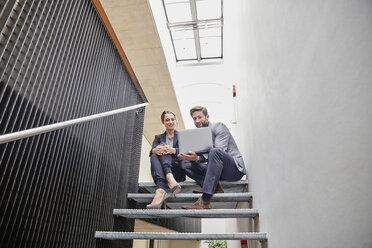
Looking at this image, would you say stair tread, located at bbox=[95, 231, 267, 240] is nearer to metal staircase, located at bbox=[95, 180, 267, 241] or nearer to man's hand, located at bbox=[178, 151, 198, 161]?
metal staircase, located at bbox=[95, 180, 267, 241]

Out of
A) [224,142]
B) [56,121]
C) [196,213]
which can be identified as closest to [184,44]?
[224,142]

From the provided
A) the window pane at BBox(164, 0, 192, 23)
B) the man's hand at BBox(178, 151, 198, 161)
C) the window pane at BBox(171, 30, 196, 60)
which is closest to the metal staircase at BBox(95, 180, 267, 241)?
the man's hand at BBox(178, 151, 198, 161)

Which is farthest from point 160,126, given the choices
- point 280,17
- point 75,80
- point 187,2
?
point 280,17

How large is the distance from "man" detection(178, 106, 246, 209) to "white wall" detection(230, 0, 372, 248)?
0.62m

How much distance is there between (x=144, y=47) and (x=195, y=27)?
2.02 metres

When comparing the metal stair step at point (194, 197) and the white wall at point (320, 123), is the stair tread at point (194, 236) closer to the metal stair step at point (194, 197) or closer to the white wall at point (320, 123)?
the white wall at point (320, 123)

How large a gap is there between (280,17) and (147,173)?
5.75 m

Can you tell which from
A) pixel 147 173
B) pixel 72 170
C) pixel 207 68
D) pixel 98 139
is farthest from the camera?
pixel 207 68

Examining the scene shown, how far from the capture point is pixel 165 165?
2.45 metres

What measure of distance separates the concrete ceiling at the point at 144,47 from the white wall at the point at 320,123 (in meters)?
2.91

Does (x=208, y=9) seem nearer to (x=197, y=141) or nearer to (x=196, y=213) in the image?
(x=197, y=141)

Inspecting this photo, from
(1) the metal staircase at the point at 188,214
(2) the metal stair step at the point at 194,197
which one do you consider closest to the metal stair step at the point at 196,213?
(1) the metal staircase at the point at 188,214

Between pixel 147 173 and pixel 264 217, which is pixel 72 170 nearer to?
pixel 264 217

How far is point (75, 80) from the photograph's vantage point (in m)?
1.65
